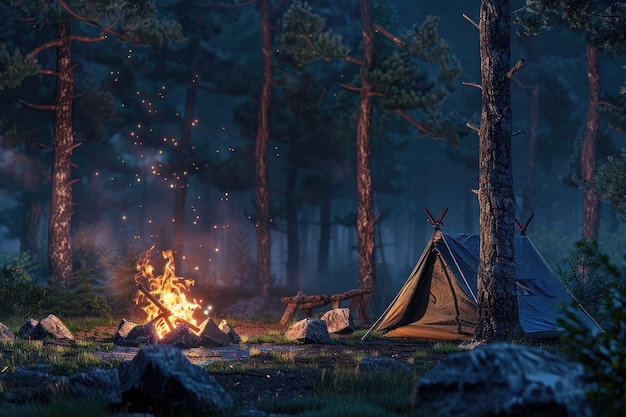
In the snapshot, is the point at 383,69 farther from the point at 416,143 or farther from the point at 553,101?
the point at 416,143

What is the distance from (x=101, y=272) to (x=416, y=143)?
27.1 m

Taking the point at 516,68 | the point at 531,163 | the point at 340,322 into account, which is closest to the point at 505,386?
the point at 516,68

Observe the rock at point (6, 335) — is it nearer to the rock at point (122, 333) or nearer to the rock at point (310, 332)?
the rock at point (122, 333)

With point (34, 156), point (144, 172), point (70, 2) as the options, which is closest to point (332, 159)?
point (144, 172)

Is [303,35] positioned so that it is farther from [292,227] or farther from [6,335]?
[292,227]

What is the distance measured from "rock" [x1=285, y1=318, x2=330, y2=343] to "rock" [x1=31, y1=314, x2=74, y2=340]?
4.00m

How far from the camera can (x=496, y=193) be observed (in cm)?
1281

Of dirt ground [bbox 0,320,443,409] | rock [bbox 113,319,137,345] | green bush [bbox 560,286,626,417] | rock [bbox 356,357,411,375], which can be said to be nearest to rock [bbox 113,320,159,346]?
rock [bbox 113,319,137,345]

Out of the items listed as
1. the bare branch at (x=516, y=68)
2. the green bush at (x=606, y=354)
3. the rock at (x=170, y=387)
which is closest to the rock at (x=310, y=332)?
the bare branch at (x=516, y=68)

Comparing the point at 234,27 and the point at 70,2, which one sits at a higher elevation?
the point at 234,27

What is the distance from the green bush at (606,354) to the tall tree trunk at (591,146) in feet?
77.4

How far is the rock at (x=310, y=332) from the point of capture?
46.2 feet

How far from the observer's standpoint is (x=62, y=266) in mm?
21438

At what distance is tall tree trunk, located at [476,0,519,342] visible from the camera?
12797 mm
